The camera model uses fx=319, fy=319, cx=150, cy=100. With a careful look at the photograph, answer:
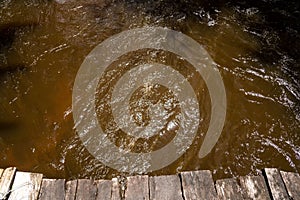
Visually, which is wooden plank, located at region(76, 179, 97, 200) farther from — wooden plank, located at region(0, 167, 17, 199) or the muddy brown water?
wooden plank, located at region(0, 167, 17, 199)

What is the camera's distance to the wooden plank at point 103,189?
8.37 feet

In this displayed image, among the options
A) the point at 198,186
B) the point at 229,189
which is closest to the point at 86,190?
the point at 198,186

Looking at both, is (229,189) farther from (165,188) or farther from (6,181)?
(6,181)

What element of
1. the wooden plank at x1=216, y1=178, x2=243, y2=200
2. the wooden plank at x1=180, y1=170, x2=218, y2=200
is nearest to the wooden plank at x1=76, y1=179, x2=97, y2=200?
the wooden plank at x1=180, y1=170, x2=218, y2=200

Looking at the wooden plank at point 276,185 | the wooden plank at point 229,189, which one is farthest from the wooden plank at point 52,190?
the wooden plank at point 276,185

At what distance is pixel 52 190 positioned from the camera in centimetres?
259

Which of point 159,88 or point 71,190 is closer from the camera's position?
point 71,190

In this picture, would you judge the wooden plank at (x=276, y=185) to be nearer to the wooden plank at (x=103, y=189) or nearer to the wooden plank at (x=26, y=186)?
the wooden plank at (x=103, y=189)

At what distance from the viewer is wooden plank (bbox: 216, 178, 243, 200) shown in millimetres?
2553

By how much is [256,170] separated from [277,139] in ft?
1.56

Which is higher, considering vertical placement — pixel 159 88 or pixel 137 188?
pixel 159 88

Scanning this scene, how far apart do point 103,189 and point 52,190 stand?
41 cm

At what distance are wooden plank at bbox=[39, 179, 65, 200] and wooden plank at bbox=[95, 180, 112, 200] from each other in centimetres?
28

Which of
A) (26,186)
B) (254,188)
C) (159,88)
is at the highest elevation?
(159,88)
